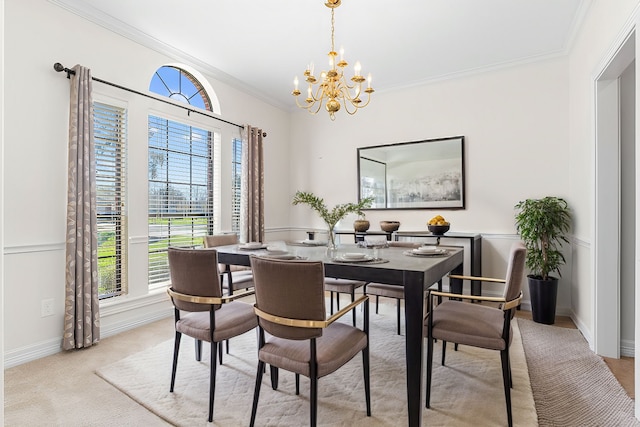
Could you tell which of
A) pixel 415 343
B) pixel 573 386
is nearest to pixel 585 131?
pixel 573 386

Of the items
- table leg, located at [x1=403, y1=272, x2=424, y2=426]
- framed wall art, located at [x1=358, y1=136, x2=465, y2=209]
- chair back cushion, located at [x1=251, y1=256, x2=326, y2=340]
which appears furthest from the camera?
framed wall art, located at [x1=358, y1=136, x2=465, y2=209]

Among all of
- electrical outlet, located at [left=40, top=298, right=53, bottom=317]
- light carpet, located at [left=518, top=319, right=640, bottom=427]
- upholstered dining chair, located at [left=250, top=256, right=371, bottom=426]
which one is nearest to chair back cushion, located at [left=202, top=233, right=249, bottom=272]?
electrical outlet, located at [left=40, top=298, right=53, bottom=317]

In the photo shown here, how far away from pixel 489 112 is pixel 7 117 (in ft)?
15.4

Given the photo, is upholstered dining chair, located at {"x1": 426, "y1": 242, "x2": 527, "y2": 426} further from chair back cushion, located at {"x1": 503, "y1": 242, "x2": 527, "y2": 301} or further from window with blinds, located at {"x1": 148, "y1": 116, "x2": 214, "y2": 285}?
window with blinds, located at {"x1": 148, "y1": 116, "x2": 214, "y2": 285}

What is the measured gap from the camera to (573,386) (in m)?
2.24

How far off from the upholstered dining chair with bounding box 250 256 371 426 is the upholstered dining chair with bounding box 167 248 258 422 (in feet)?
1.11

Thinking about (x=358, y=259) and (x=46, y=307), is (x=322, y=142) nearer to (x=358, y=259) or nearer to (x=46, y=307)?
(x=358, y=259)

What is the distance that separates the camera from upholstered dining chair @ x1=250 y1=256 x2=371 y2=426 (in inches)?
65.5

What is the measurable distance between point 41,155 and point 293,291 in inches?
97.8

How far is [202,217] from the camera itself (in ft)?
13.9

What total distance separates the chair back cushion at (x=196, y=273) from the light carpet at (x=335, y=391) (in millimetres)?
567

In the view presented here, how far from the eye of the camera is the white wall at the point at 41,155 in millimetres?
2613

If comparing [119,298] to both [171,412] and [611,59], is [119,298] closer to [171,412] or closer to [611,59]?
[171,412]

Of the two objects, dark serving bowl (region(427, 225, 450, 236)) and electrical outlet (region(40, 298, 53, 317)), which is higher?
dark serving bowl (region(427, 225, 450, 236))
